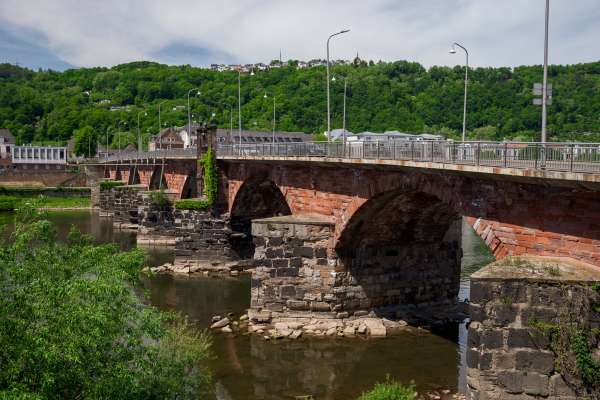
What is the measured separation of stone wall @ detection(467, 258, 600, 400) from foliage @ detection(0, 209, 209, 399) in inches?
313

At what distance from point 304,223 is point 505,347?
1332 cm

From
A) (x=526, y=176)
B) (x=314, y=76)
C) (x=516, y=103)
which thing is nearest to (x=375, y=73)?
(x=314, y=76)

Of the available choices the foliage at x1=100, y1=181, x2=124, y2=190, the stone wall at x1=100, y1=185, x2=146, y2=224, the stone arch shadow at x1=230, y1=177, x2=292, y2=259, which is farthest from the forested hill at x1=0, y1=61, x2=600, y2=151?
the stone wall at x1=100, y1=185, x2=146, y2=224

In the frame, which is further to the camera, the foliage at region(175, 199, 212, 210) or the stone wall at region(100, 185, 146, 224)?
the stone wall at region(100, 185, 146, 224)

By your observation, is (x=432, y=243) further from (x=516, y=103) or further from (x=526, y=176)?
(x=516, y=103)

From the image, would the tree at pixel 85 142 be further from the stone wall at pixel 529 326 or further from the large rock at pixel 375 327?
the stone wall at pixel 529 326

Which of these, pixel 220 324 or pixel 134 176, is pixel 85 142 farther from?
pixel 220 324

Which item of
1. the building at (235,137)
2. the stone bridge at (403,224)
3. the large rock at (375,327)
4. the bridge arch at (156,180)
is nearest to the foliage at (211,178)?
the stone bridge at (403,224)

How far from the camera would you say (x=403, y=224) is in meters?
27.2

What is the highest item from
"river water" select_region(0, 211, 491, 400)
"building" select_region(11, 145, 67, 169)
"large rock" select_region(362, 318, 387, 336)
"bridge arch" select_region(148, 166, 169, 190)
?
"building" select_region(11, 145, 67, 169)

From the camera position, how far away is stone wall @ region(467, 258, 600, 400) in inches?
560

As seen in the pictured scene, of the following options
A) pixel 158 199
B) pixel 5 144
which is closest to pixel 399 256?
pixel 158 199

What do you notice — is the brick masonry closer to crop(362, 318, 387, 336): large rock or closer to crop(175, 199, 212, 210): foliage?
crop(362, 318, 387, 336): large rock

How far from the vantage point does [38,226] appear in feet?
44.9
